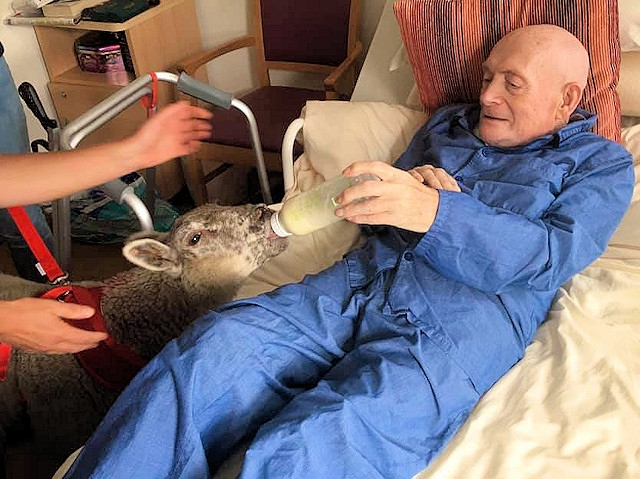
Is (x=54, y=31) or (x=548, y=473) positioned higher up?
(x=54, y=31)

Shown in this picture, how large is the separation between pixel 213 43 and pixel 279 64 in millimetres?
455

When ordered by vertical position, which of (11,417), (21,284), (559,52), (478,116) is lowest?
(11,417)

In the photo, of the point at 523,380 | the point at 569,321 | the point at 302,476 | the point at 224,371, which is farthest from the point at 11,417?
the point at 569,321

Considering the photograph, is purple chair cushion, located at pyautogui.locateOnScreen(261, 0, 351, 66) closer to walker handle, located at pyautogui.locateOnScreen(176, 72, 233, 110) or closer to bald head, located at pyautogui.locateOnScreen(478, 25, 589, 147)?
walker handle, located at pyautogui.locateOnScreen(176, 72, 233, 110)

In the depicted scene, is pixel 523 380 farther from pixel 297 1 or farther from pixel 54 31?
pixel 54 31

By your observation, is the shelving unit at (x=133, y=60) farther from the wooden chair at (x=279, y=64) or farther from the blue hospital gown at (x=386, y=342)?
the blue hospital gown at (x=386, y=342)

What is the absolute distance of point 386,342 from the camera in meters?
1.27

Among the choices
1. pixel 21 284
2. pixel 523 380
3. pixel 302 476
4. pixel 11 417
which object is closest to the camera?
pixel 302 476

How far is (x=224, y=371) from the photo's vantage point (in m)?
1.17

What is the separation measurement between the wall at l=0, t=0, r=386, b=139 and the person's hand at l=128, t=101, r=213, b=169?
5.68 feet

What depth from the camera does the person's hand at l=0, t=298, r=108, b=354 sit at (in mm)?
1097

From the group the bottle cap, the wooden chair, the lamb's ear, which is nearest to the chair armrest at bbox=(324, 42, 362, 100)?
the wooden chair

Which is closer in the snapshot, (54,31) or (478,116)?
(478,116)

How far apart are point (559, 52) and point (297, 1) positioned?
1571 millimetres
